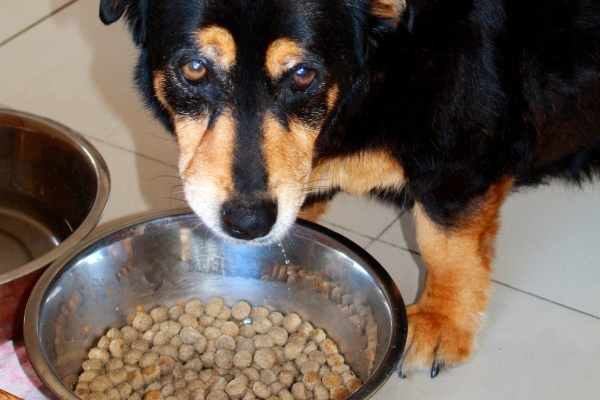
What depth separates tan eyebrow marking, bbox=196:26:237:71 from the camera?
1.46 m

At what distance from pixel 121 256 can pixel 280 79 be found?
62 centimetres

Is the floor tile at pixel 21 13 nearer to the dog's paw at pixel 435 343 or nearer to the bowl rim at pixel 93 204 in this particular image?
the bowl rim at pixel 93 204

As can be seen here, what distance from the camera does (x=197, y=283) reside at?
2012mm

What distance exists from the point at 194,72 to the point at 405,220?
935mm

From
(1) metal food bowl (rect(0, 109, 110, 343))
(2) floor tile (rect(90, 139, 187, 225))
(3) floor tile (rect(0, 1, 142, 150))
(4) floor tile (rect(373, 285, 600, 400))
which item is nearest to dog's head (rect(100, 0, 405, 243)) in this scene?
(1) metal food bowl (rect(0, 109, 110, 343))

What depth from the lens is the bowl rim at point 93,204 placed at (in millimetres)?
1766

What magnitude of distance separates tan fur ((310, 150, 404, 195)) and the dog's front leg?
0.11 meters

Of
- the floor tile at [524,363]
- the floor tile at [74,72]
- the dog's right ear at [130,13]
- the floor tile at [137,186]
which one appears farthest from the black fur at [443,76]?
the floor tile at [74,72]

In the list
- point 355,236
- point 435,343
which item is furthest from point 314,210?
point 435,343

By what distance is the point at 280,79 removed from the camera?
1.51m

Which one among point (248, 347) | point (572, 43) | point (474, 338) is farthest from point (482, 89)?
point (248, 347)

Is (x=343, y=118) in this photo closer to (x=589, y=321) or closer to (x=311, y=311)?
(x=311, y=311)

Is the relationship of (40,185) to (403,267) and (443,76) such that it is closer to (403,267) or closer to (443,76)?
(403,267)

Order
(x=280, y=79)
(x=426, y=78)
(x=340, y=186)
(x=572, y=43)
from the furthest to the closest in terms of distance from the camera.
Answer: (x=340, y=186)
(x=572, y=43)
(x=426, y=78)
(x=280, y=79)
